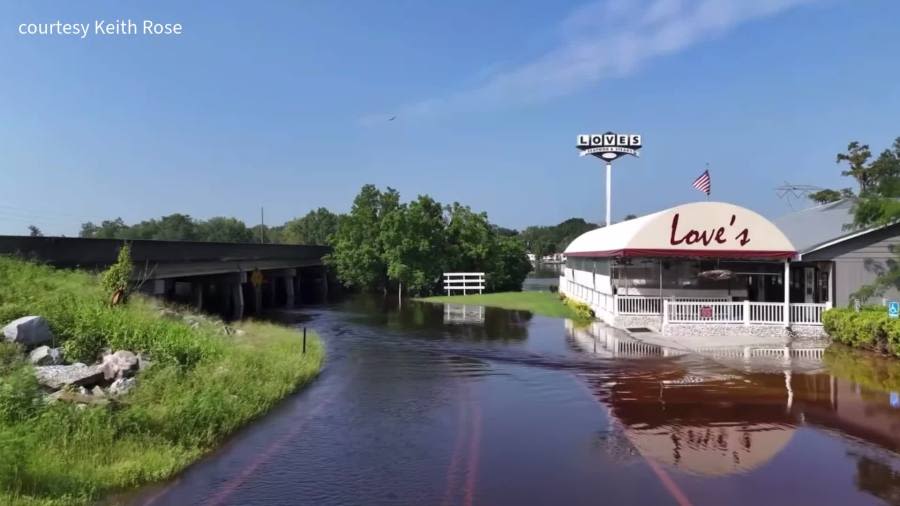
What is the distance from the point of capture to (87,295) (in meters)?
17.5

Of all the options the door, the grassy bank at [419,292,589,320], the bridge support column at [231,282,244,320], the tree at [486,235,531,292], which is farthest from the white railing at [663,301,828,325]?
the tree at [486,235,531,292]

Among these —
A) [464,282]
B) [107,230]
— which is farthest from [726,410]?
[107,230]

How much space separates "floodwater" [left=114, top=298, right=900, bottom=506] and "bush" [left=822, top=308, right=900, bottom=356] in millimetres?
1232

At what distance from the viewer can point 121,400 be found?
10992mm

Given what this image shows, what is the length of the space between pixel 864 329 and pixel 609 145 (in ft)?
114

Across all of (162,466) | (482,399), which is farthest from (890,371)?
(162,466)

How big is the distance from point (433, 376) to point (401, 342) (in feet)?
24.0

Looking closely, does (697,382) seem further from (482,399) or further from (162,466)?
(162,466)

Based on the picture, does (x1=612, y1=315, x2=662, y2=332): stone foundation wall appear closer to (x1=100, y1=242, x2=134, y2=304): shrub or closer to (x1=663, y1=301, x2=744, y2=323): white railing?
(x1=663, y1=301, x2=744, y2=323): white railing

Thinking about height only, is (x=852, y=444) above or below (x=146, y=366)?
below

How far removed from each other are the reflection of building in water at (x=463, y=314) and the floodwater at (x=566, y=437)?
39.3 ft

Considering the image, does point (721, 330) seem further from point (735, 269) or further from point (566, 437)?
point (566, 437)

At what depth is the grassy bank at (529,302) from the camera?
113 feet

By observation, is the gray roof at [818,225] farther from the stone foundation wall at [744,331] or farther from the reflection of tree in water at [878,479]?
the reflection of tree in water at [878,479]
